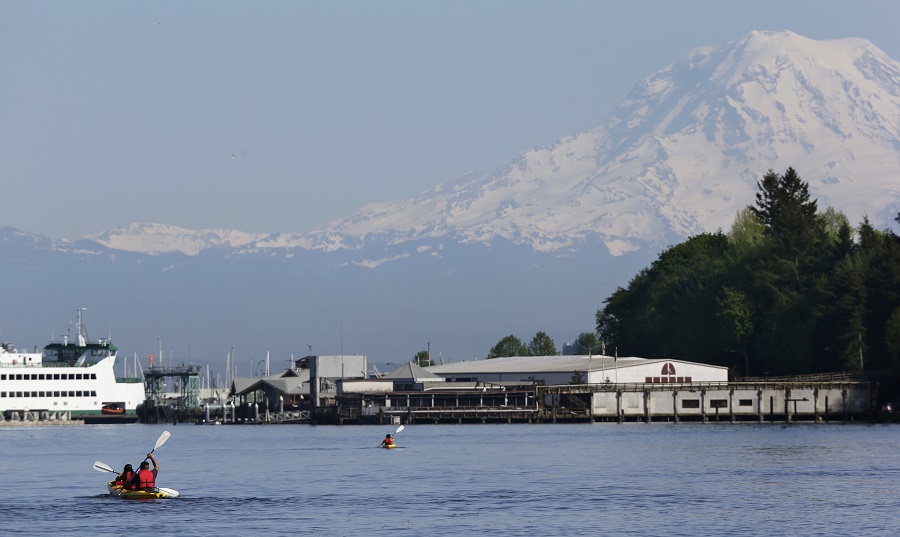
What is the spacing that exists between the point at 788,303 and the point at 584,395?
23.3 m

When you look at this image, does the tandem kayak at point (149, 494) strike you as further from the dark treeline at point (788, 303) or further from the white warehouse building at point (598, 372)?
the white warehouse building at point (598, 372)

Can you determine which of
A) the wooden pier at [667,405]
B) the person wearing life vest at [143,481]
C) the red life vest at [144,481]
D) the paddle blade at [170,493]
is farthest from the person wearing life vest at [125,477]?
the wooden pier at [667,405]

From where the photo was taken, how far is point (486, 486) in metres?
81.9

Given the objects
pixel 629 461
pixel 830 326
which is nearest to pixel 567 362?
pixel 830 326

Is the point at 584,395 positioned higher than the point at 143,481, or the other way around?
the point at 584,395

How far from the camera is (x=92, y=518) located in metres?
69.9

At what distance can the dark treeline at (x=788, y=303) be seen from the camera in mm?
159250

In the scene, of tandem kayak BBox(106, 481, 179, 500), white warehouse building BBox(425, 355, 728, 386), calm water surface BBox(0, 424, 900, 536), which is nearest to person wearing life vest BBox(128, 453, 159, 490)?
tandem kayak BBox(106, 481, 179, 500)

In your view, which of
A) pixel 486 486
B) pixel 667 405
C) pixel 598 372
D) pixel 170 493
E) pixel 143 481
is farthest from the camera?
pixel 598 372

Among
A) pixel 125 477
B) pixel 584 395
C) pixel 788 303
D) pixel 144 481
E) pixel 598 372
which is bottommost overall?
pixel 144 481

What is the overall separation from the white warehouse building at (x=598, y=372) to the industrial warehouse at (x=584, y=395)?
108mm

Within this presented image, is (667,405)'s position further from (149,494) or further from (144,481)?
(149,494)

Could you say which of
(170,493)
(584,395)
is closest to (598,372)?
(584,395)

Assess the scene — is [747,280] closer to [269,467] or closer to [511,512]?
[269,467]
